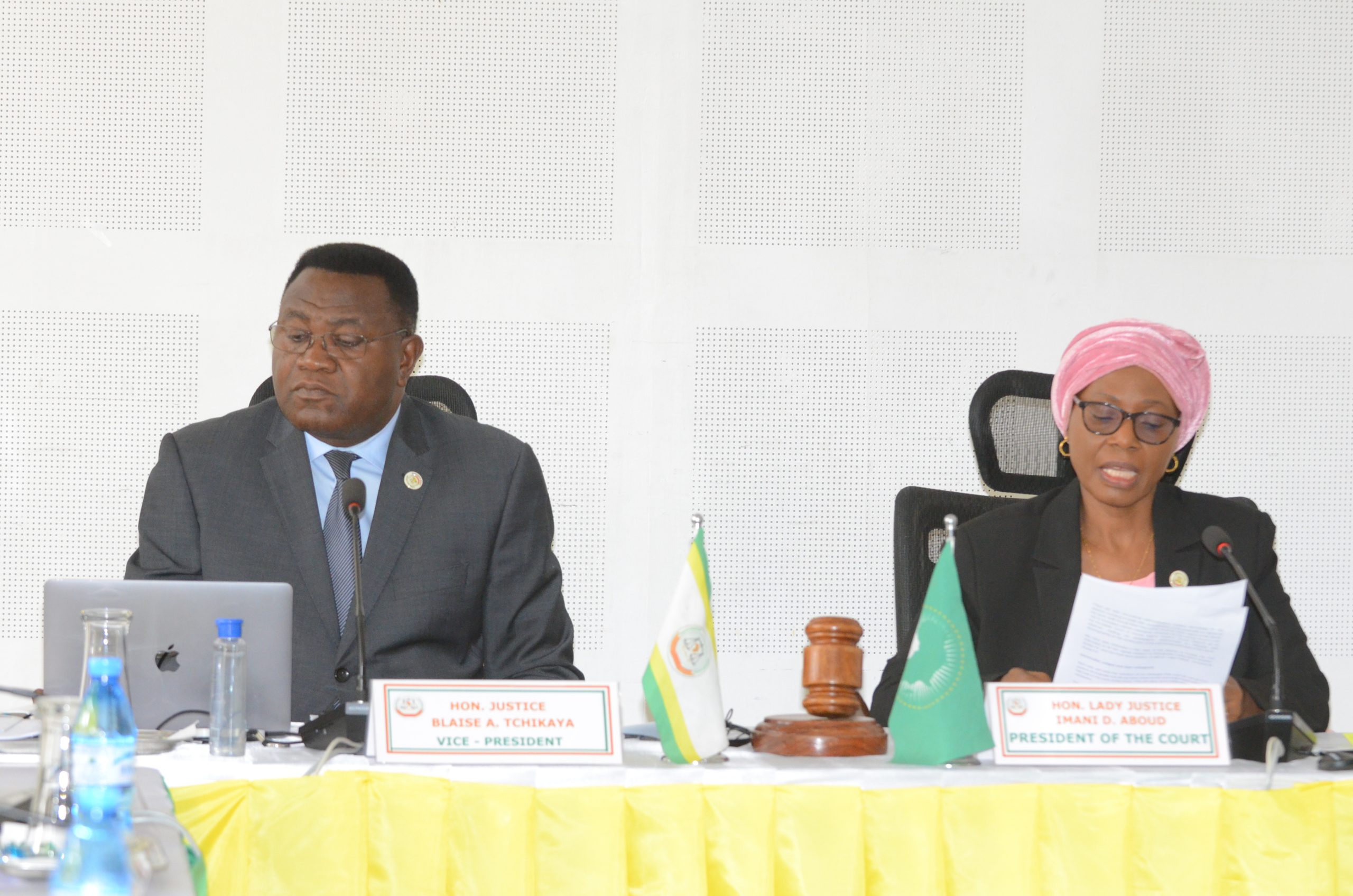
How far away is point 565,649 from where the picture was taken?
2594 mm

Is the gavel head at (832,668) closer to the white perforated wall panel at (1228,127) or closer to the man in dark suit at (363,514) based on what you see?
the man in dark suit at (363,514)

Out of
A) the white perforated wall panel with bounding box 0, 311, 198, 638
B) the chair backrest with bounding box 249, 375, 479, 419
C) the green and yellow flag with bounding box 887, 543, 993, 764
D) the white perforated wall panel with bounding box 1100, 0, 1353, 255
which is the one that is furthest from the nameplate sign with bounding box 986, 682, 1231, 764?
the white perforated wall panel with bounding box 0, 311, 198, 638

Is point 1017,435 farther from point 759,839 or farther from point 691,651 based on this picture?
point 759,839

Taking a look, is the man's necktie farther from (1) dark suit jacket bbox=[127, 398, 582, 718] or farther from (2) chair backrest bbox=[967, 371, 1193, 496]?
(2) chair backrest bbox=[967, 371, 1193, 496]

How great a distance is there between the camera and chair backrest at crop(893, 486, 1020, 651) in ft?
8.58

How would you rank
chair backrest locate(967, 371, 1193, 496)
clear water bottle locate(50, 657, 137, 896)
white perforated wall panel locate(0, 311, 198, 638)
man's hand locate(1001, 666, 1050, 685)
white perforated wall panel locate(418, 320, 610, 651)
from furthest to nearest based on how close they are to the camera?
white perforated wall panel locate(418, 320, 610, 651) < white perforated wall panel locate(0, 311, 198, 638) < chair backrest locate(967, 371, 1193, 496) < man's hand locate(1001, 666, 1050, 685) < clear water bottle locate(50, 657, 137, 896)

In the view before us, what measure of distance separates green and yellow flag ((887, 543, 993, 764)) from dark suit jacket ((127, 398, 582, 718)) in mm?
876

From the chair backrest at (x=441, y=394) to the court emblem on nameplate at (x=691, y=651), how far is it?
3.96 ft

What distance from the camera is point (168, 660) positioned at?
1.86 m

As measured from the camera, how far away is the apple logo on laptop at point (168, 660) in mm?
1846

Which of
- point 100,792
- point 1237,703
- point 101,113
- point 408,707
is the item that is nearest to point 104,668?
point 100,792

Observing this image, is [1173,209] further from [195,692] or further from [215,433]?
[195,692]

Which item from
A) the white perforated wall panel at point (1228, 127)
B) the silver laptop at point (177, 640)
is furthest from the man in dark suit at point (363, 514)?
the white perforated wall panel at point (1228, 127)

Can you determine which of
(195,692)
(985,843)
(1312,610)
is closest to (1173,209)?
(1312,610)
